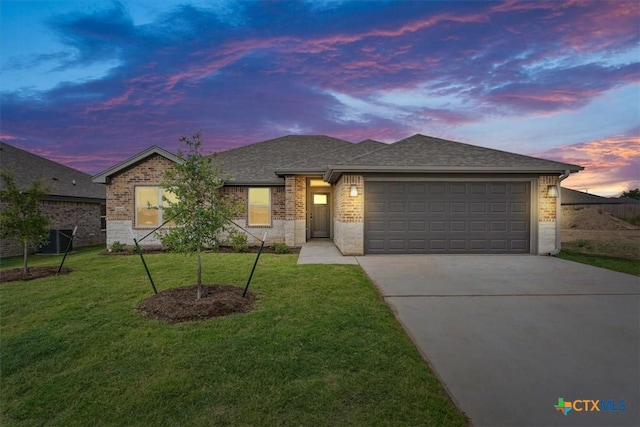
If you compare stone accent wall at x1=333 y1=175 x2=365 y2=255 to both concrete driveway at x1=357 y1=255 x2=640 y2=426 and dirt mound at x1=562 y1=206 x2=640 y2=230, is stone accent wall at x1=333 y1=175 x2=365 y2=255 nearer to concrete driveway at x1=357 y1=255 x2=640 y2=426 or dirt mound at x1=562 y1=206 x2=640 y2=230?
concrete driveway at x1=357 y1=255 x2=640 y2=426

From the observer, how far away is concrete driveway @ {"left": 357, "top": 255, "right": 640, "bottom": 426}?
2721mm

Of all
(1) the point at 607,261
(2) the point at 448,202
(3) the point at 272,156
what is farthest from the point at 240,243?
(1) the point at 607,261

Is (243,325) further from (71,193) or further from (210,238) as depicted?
(71,193)

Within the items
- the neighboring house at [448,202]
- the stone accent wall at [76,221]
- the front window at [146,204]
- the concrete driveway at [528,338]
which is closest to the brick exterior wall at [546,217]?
the neighboring house at [448,202]

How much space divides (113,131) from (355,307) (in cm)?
1570

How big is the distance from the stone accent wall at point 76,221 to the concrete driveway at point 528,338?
1557cm

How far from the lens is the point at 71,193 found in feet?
52.5

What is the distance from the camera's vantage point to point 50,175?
1644cm

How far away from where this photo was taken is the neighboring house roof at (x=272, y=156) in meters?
14.3

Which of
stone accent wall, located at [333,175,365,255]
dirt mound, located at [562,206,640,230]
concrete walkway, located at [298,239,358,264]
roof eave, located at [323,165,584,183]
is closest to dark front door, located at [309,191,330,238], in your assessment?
concrete walkway, located at [298,239,358,264]

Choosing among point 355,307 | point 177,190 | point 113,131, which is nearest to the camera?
point 355,307

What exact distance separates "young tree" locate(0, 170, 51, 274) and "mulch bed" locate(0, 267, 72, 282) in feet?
0.63

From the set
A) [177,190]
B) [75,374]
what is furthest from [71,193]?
[75,374]

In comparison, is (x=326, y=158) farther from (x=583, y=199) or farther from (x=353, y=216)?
(x=583, y=199)
